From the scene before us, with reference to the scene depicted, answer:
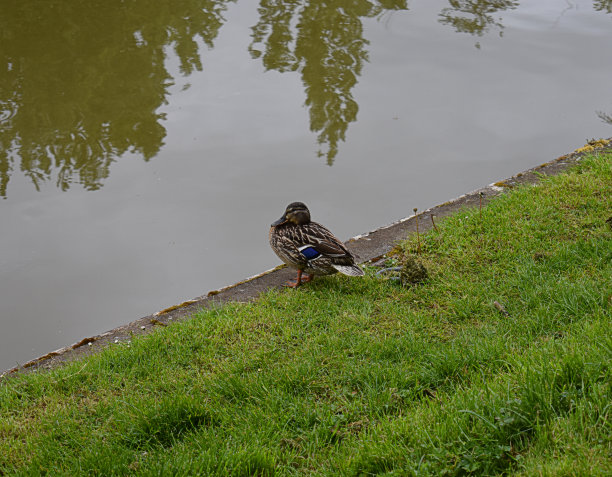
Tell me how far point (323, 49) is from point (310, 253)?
657cm

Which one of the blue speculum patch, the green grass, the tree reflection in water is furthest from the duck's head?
the tree reflection in water

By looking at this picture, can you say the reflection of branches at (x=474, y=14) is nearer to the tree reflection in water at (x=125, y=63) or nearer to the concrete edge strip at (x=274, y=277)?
the tree reflection in water at (x=125, y=63)

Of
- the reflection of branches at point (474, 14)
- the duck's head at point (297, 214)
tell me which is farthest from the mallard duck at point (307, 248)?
the reflection of branches at point (474, 14)

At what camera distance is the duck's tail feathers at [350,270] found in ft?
16.2

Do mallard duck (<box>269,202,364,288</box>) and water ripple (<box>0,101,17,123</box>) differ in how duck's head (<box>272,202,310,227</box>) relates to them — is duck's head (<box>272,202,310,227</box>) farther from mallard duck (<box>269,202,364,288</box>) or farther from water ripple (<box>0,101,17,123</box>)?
water ripple (<box>0,101,17,123</box>)

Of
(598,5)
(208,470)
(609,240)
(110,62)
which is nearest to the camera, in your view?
(208,470)

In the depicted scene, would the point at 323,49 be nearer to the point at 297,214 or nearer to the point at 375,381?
the point at 297,214

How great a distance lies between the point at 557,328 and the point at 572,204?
2.05 metres

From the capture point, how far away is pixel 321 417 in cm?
350

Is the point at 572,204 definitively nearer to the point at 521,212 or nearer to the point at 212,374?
the point at 521,212

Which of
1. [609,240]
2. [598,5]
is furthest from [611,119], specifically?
[598,5]

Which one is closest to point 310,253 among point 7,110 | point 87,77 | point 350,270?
point 350,270

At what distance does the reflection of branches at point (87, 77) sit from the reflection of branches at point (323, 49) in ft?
3.66

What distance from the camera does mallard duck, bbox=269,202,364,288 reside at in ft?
16.5
